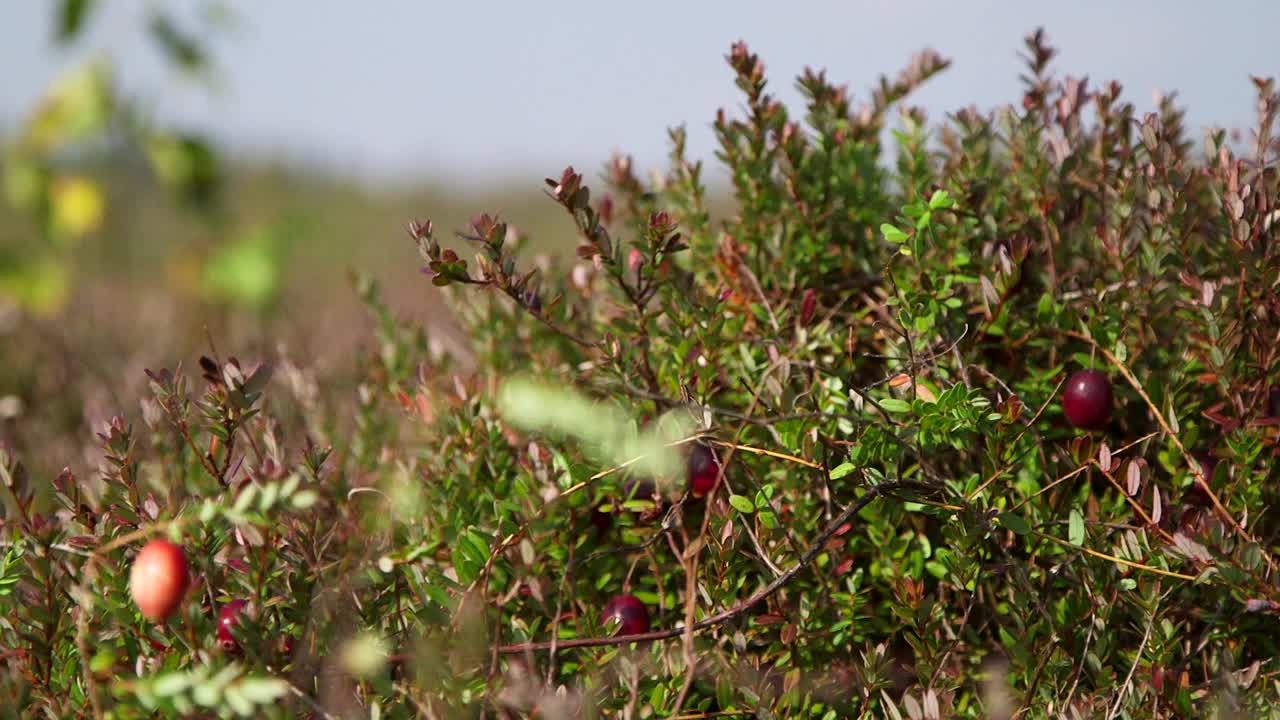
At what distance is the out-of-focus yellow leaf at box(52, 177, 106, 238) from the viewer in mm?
5207

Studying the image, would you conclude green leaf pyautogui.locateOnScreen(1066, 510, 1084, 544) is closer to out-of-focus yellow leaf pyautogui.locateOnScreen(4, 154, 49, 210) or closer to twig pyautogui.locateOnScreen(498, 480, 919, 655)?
twig pyautogui.locateOnScreen(498, 480, 919, 655)

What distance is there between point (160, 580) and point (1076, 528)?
1.26m

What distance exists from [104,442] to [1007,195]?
167 centimetres

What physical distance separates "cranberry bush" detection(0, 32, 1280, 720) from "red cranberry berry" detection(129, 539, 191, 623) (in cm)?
3

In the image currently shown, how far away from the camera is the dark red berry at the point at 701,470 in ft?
5.46

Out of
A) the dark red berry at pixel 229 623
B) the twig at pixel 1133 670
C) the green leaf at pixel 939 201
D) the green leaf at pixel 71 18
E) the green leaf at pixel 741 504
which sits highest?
the green leaf at pixel 71 18

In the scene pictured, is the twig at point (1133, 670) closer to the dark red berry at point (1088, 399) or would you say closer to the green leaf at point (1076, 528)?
the green leaf at point (1076, 528)

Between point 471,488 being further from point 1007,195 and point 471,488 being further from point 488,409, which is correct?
point 1007,195

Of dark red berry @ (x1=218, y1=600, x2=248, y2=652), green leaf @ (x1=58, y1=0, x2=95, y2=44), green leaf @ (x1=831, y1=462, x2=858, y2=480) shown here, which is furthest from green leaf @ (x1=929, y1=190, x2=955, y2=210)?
green leaf @ (x1=58, y1=0, x2=95, y2=44)

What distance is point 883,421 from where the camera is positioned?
4.98 ft

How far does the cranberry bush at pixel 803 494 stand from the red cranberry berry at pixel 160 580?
3cm

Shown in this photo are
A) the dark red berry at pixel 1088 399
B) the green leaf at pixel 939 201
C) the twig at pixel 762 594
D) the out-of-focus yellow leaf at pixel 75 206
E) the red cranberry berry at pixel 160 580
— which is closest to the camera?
the red cranberry berry at pixel 160 580

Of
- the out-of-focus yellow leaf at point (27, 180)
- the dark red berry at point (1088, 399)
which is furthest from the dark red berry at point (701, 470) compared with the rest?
the out-of-focus yellow leaf at point (27, 180)

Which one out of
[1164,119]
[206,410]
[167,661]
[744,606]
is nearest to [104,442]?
[206,410]
